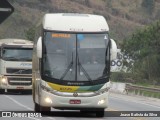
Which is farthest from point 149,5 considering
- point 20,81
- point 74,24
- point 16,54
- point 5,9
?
point 5,9

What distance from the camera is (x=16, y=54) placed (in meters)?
36.9

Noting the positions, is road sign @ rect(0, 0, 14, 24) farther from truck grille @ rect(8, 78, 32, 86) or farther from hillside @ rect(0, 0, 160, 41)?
hillside @ rect(0, 0, 160, 41)

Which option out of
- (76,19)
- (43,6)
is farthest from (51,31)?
(43,6)

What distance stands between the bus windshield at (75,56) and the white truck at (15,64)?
15.4m

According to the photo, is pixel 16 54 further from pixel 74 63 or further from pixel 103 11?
pixel 103 11

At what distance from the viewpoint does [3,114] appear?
22.4m

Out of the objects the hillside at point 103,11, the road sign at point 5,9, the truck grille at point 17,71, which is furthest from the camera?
the hillside at point 103,11

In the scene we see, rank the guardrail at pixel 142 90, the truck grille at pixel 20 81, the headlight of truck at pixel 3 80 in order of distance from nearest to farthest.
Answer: the headlight of truck at pixel 3 80
the truck grille at pixel 20 81
the guardrail at pixel 142 90

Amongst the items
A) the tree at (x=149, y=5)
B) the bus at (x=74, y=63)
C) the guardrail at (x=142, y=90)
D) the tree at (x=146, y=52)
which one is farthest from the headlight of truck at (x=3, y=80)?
the tree at (x=149, y=5)

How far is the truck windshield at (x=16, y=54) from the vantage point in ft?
120

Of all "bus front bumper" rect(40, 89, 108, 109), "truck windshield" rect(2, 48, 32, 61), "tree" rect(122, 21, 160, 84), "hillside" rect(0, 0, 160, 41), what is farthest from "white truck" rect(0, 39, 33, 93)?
"hillside" rect(0, 0, 160, 41)

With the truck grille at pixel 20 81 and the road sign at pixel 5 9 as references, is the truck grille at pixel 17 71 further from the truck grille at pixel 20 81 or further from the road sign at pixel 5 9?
the road sign at pixel 5 9

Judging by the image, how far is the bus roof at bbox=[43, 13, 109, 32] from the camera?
21.3m

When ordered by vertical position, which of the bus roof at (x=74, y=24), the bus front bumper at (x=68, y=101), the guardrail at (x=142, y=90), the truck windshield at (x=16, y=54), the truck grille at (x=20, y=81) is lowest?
the guardrail at (x=142, y=90)
